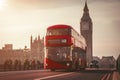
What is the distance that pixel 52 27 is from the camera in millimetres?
39625

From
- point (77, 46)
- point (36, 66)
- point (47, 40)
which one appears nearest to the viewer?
point (47, 40)

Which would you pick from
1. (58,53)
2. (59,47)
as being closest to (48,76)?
(59,47)

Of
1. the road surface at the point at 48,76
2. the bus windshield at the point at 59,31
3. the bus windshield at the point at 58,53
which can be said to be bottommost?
the road surface at the point at 48,76

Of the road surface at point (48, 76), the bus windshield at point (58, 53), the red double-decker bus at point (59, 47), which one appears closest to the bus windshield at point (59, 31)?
the red double-decker bus at point (59, 47)

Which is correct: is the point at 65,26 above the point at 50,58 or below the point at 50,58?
above

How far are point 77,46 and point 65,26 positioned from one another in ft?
13.2

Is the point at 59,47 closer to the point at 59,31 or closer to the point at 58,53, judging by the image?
the point at 58,53

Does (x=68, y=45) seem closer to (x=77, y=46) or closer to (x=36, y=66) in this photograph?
(x=77, y=46)

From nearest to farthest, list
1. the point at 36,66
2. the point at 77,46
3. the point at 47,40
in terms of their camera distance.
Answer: the point at 47,40 < the point at 77,46 < the point at 36,66

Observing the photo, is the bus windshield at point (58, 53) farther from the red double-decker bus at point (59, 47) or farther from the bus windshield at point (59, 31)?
the bus windshield at point (59, 31)

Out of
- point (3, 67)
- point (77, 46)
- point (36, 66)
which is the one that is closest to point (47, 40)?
point (77, 46)

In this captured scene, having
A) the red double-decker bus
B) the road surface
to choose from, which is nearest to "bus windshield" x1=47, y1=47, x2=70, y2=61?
the red double-decker bus

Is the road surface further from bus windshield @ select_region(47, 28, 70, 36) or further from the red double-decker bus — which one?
bus windshield @ select_region(47, 28, 70, 36)

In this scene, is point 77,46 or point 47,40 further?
point 77,46
